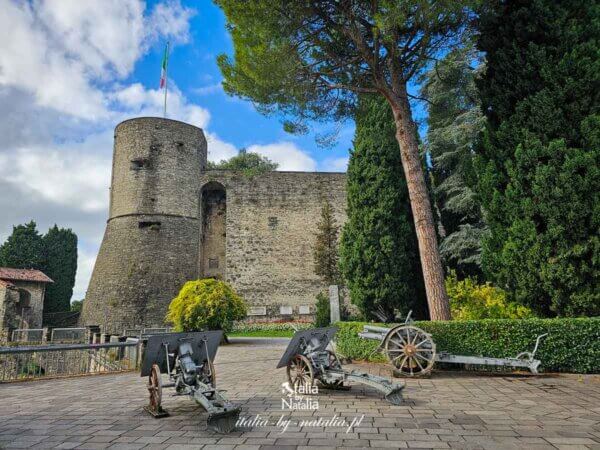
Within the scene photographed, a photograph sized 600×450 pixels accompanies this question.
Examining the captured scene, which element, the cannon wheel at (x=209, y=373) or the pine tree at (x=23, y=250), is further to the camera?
the pine tree at (x=23, y=250)

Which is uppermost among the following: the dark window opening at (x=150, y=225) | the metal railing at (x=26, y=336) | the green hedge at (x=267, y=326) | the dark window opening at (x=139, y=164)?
the dark window opening at (x=139, y=164)

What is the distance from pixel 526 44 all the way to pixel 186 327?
38.0ft

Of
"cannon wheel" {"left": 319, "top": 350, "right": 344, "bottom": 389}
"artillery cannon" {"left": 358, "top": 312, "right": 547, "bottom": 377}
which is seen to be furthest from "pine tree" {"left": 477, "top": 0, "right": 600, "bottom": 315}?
"cannon wheel" {"left": 319, "top": 350, "right": 344, "bottom": 389}

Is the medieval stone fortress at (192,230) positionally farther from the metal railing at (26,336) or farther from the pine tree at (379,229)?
the pine tree at (379,229)

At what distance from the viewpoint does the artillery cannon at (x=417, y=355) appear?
560 centimetres

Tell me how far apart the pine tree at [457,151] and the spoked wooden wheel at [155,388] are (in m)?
9.07

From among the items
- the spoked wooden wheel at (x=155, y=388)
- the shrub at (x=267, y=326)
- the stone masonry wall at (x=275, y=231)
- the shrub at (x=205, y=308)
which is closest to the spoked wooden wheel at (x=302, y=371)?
the spoked wooden wheel at (x=155, y=388)

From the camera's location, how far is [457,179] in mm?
12336

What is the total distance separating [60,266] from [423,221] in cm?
2578

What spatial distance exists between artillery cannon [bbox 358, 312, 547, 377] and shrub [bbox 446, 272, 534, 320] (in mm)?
1645

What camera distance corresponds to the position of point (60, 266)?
25719 mm

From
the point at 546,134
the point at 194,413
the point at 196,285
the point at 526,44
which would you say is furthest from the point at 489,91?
the point at 196,285

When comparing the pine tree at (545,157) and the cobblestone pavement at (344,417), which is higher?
the pine tree at (545,157)

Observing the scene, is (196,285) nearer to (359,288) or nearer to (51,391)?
(359,288)
